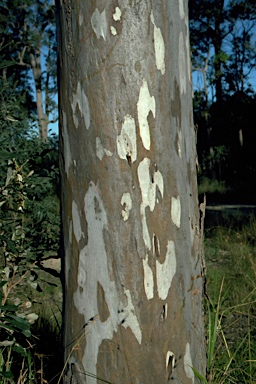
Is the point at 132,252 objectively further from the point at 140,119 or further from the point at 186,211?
the point at 140,119

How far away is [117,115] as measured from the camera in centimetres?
156

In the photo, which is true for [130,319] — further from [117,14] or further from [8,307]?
[117,14]

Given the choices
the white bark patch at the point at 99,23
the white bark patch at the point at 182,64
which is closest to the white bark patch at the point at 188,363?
the white bark patch at the point at 182,64

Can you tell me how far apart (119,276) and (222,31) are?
21869 mm

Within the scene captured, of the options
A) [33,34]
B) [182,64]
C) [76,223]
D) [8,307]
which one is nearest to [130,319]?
[76,223]

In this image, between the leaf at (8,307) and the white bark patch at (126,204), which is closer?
the white bark patch at (126,204)

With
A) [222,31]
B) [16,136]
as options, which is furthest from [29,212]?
[222,31]

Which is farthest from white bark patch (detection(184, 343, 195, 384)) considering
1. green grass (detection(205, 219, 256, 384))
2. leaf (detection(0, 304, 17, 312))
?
leaf (detection(0, 304, 17, 312))

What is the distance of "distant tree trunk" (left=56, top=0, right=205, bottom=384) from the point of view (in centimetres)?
156

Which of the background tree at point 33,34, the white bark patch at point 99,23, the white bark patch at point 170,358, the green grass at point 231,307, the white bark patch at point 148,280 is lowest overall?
the green grass at point 231,307

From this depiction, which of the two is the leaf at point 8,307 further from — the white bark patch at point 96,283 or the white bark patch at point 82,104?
the white bark patch at point 82,104

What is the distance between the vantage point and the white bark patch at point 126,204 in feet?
5.12

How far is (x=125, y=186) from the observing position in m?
1.56

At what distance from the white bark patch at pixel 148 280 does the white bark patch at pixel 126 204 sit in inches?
6.3
